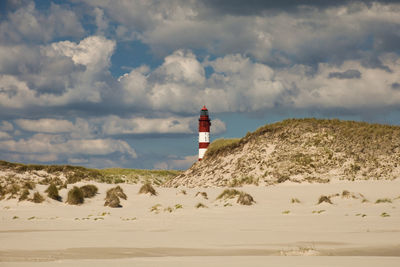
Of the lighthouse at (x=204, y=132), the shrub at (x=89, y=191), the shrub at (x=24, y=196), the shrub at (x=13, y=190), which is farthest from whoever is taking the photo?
the lighthouse at (x=204, y=132)

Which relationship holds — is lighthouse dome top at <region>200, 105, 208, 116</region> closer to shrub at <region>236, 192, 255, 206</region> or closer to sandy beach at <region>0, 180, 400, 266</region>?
sandy beach at <region>0, 180, 400, 266</region>

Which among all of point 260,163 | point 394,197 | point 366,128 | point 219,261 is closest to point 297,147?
point 260,163

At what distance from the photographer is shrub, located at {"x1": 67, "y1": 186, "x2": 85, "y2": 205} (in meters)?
24.3

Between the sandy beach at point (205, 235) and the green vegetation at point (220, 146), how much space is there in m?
29.3

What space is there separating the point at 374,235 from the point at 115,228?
23.7 ft

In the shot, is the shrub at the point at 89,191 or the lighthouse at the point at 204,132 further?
the lighthouse at the point at 204,132

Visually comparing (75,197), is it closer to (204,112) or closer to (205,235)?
(205,235)

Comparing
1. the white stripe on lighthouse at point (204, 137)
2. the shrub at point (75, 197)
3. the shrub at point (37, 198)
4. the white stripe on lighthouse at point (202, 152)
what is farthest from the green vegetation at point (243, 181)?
the shrub at point (37, 198)

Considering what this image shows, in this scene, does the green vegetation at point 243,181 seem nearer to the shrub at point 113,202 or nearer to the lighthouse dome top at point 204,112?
the lighthouse dome top at point 204,112

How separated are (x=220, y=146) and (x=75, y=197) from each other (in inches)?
1279

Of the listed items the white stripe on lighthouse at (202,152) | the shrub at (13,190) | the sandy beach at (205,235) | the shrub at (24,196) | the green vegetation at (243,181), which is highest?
the white stripe on lighthouse at (202,152)

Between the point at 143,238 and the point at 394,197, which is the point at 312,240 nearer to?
the point at 143,238

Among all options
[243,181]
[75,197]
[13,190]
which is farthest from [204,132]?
[13,190]

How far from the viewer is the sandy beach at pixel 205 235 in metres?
8.67
